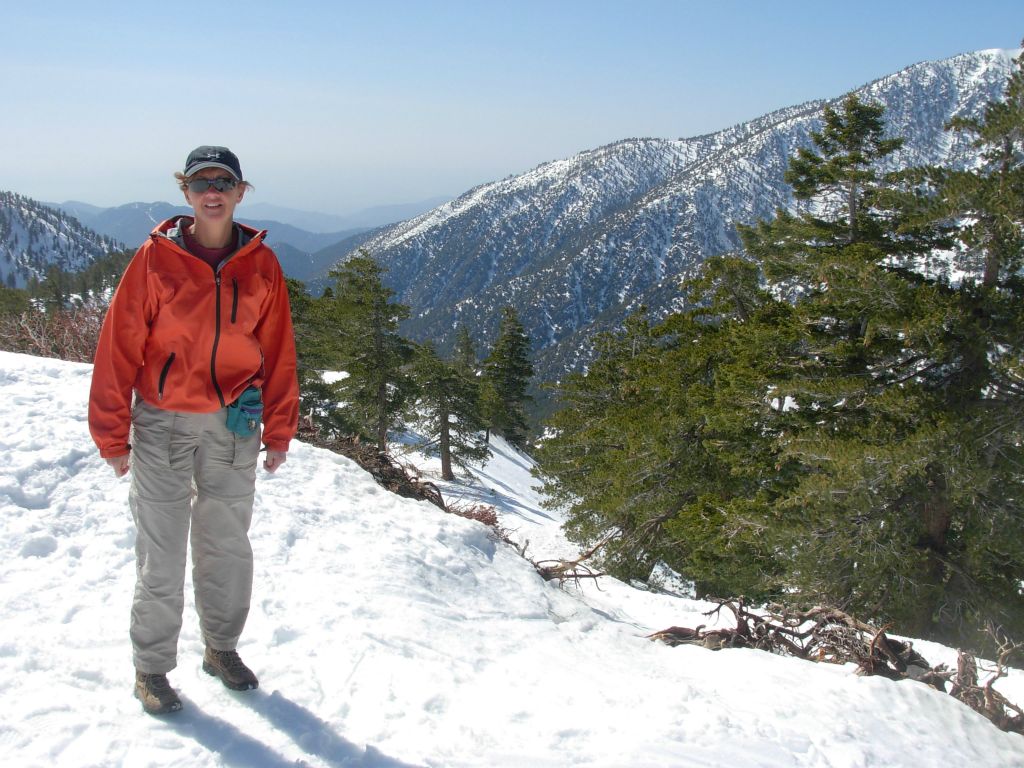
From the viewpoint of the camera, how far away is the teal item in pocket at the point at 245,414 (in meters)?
2.90

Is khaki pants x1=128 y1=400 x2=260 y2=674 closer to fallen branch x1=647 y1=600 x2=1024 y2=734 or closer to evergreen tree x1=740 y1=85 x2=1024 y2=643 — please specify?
fallen branch x1=647 y1=600 x2=1024 y2=734

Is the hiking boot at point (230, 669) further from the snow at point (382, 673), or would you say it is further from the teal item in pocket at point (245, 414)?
the teal item in pocket at point (245, 414)

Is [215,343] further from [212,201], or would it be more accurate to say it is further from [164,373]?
[212,201]

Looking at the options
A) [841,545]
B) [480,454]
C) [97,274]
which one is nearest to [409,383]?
[480,454]

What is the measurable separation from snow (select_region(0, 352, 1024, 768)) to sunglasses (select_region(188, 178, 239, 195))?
234 centimetres

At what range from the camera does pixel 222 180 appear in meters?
2.81

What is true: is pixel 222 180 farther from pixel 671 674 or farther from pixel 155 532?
pixel 671 674

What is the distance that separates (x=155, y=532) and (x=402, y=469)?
4.48 meters

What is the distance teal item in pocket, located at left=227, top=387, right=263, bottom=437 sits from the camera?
290cm

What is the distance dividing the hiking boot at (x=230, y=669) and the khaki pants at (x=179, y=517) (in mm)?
124

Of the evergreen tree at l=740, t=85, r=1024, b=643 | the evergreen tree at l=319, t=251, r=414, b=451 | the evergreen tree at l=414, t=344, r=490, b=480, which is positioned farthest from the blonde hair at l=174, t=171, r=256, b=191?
the evergreen tree at l=414, t=344, r=490, b=480

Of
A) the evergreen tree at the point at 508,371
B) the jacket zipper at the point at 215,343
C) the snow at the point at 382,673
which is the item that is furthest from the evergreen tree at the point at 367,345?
the jacket zipper at the point at 215,343

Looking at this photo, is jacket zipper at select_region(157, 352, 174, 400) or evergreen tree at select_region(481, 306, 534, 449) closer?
jacket zipper at select_region(157, 352, 174, 400)

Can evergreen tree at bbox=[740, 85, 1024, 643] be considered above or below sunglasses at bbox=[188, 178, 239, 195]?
below
